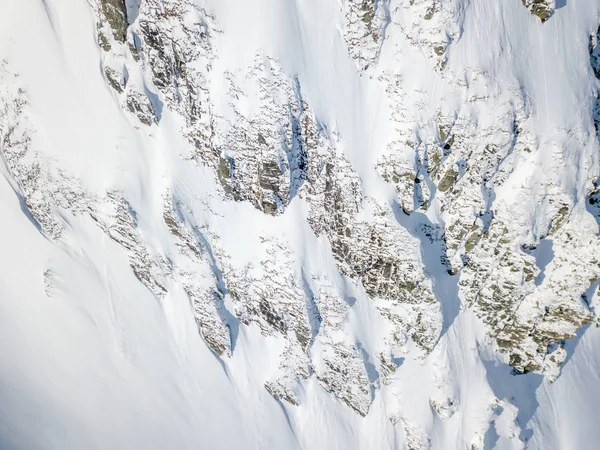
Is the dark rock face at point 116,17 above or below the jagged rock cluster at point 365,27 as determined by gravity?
below

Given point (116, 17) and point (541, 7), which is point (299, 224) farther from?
point (541, 7)

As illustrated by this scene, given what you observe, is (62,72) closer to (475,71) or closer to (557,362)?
(475,71)

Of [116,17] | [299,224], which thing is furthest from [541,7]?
[116,17]

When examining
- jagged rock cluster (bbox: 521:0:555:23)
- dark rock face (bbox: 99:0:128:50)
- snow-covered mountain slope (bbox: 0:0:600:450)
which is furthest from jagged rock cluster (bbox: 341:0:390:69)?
dark rock face (bbox: 99:0:128:50)

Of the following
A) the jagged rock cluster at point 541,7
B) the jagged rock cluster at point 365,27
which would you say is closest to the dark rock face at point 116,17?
the jagged rock cluster at point 365,27

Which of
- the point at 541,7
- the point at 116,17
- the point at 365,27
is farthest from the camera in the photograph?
the point at 116,17

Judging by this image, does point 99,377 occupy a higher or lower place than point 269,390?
lower

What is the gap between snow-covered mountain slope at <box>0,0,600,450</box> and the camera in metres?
18.8

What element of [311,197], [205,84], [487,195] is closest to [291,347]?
[311,197]

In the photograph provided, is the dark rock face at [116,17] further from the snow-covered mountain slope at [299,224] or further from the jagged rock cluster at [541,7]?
the jagged rock cluster at [541,7]

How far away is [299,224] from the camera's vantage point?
912 inches

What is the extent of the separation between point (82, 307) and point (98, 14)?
23.2m

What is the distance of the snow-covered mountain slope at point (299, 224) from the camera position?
1883 cm

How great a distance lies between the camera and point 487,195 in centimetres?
2052
